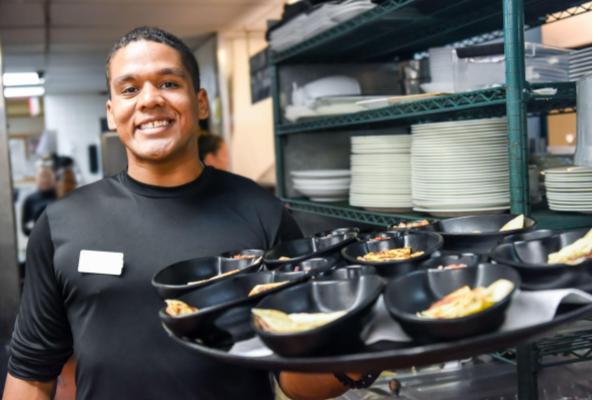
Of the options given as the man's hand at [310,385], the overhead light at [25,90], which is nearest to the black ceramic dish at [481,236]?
the man's hand at [310,385]

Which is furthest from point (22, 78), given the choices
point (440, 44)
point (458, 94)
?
point (458, 94)

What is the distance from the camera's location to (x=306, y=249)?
1331 millimetres

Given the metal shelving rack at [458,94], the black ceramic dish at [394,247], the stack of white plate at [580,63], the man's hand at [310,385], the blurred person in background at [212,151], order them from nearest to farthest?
the black ceramic dish at [394,247] → the man's hand at [310,385] → the metal shelving rack at [458,94] → the stack of white plate at [580,63] → the blurred person in background at [212,151]

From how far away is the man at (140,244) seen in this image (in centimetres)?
147

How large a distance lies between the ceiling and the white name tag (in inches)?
181

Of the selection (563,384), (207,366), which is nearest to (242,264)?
(207,366)

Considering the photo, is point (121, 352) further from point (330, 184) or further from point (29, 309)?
point (330, 184)

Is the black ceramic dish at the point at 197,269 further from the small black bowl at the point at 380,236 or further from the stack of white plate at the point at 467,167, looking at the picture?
the stack of white plate at the point at 467,167

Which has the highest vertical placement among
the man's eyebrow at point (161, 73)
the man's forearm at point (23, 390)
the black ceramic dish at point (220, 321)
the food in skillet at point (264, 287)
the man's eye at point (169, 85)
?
the man's eyebrow at point (161, 73)

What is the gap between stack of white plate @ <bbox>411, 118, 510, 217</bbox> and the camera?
202 centimetres

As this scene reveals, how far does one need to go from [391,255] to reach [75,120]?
13030mm

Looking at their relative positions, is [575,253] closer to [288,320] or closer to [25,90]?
[288,320]

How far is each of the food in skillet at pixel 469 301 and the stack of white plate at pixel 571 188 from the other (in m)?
1.09

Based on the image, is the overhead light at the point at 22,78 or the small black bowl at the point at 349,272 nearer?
the small black bowl at the point at 349,272
